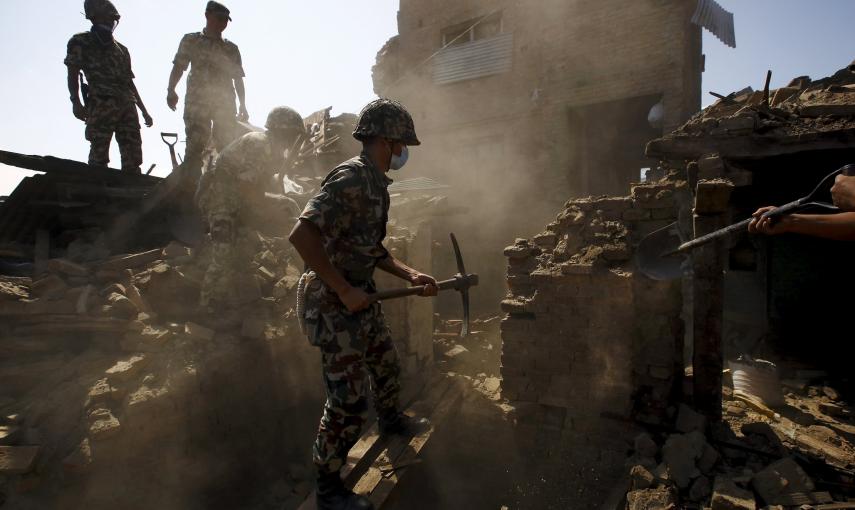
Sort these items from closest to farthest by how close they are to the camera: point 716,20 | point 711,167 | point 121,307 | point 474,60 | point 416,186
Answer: point 711,167
point 121,307
point 716,20
point 416,186
point 474,60

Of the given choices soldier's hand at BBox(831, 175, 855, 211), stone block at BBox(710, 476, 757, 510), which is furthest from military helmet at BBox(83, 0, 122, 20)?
stone block at BBox(710, 476, 757, 510)

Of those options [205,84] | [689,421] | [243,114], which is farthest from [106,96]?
[689,421]

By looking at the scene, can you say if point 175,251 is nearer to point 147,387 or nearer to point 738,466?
point 147,387

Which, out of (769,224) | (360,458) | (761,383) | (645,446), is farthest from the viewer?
(761,383)

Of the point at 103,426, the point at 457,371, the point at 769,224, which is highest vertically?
the point at 769,224

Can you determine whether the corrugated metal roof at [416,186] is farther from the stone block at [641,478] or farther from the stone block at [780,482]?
the stone block at [780,482]

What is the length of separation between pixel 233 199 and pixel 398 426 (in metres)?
3.15

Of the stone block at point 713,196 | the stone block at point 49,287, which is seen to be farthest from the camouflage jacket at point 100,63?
the stone block at point 713,196

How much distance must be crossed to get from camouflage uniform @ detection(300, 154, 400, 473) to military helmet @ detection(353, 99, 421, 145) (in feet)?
0.61

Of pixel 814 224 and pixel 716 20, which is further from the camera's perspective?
pixel 716 20

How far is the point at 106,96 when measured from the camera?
19.4ft

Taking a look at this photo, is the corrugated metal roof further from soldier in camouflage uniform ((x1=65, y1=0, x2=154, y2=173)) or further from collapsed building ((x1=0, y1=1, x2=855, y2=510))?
soldier in camouflage uniform ((x1=65, y1=0, x2=154, y2=173))

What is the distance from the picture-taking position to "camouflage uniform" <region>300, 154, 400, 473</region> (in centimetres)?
259

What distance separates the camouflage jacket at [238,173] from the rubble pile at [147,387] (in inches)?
33.2
